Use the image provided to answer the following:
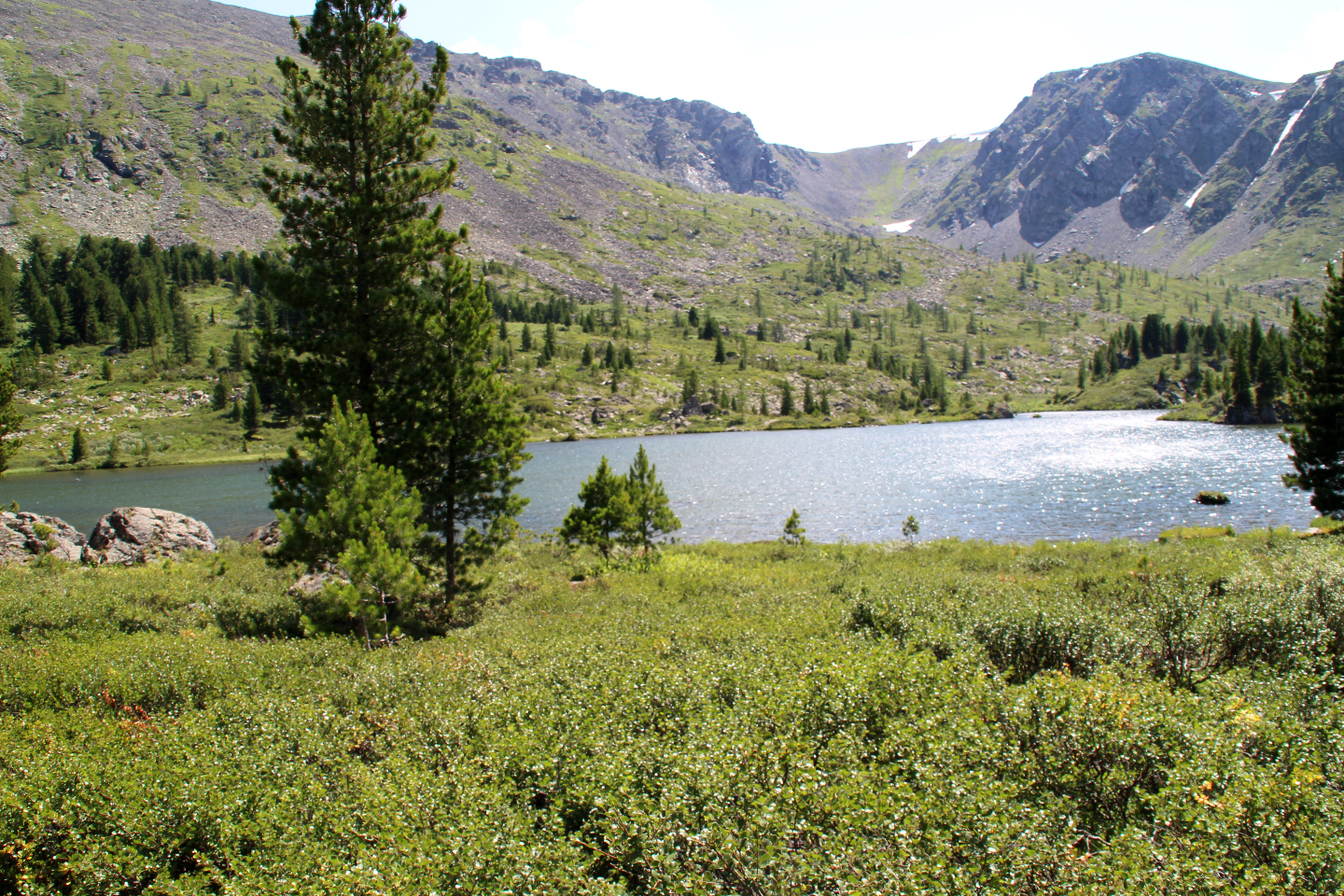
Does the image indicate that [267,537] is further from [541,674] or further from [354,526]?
[541,674]

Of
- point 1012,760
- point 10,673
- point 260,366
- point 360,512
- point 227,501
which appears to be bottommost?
point 227,501

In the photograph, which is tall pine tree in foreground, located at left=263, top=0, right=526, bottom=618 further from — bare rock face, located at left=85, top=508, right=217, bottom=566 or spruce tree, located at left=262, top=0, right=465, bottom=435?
bare rock face, located at left=85, top=508, right=217, bottom=566

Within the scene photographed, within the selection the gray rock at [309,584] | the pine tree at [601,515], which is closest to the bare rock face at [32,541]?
the gray rock at [309,584]

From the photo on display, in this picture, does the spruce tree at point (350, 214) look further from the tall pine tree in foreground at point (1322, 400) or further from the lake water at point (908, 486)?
the tall pine tree in foreground at point (1322, 400)

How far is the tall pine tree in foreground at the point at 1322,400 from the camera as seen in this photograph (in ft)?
98.8

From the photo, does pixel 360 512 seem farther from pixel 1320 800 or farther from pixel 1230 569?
pixel 1230 569

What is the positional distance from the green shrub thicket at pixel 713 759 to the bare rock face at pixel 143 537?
2502 centimetres

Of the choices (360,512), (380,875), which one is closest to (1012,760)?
(380,875)

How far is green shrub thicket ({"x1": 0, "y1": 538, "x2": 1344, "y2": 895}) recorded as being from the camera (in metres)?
5.75

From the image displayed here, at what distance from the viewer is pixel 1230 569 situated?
62.7 ft

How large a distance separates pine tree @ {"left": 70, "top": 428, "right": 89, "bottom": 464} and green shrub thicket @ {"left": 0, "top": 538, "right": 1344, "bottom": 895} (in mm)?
136866

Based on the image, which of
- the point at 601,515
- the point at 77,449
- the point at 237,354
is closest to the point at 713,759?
the point at 601,515

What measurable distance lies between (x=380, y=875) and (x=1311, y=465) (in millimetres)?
43562

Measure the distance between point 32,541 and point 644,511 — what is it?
106 ft
